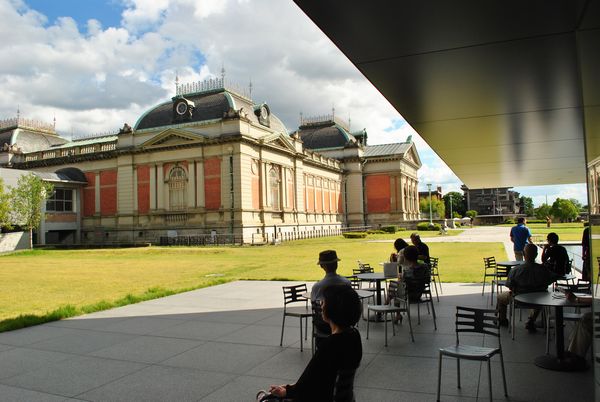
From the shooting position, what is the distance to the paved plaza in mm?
5629

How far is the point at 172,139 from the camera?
4503 cm

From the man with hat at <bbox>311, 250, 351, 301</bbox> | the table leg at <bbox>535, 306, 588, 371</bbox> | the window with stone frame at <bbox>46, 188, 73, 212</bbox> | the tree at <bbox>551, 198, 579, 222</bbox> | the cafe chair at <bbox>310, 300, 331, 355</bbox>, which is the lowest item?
the table leg at <bbox>535, 306, 588, 371</bbox>

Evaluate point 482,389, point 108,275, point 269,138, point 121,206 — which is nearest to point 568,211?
point 269,138

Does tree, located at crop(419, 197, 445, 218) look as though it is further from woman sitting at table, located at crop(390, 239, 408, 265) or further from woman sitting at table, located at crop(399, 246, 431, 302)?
woman sitting at table, located at crop(399, 246, 431, 302)

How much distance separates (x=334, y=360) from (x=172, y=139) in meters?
44.0

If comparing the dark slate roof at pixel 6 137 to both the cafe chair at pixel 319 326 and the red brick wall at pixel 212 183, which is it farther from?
the cafe chair at pixel 319 326

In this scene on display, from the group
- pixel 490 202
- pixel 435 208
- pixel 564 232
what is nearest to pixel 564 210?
pixel 435 208

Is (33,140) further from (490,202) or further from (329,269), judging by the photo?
(490,202)

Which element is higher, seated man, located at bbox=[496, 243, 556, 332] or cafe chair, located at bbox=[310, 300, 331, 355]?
seated man, located at bbox=[496, 243, 556, 332]

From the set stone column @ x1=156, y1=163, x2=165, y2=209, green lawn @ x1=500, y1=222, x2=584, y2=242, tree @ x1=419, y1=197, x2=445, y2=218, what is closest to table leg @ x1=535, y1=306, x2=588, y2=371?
green lawn @ x1=500, y1=222, x2=584, y2=242

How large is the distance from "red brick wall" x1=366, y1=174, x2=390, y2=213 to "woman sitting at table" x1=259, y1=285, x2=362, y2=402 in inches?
2615

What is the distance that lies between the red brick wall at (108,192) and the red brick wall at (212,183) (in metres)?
11.6

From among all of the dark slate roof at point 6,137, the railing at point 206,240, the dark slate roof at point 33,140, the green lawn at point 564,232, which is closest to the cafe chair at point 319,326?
the green lawn at point 564,232

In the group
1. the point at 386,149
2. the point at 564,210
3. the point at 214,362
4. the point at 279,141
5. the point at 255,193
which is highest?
the point at 386,149
